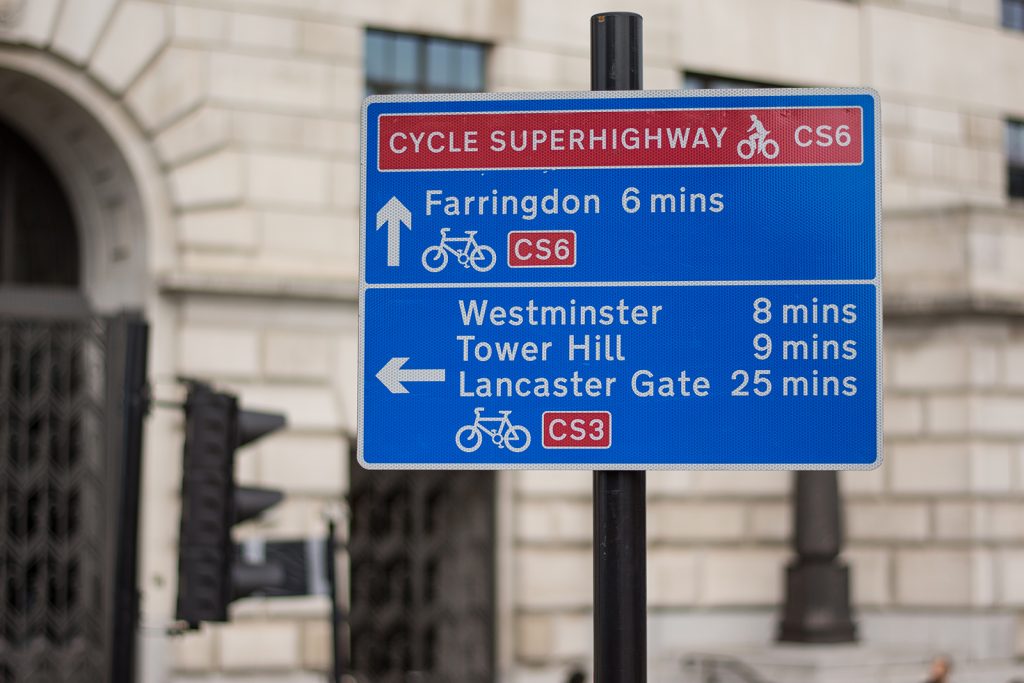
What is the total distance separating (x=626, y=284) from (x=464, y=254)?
0.43 meters

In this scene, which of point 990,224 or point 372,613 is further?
point 990,224

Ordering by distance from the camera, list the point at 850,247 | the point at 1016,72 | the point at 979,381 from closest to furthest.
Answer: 1. the point at 850,247
2. the point at 979,381
3. the point at 1016,72

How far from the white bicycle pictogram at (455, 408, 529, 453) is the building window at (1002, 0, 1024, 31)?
20.1 meters

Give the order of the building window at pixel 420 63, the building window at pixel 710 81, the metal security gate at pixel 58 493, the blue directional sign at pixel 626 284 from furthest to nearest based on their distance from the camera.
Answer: the building window at pixel 710 81 → the building window at pixel 420 63 → the metal security gate at pixel 58 493 → the blue directional sign at pixel 626 284

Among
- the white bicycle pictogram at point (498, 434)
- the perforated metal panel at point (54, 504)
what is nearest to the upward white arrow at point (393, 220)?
the white bicycle pictogram at point (498, 434)

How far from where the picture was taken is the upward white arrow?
4.67m

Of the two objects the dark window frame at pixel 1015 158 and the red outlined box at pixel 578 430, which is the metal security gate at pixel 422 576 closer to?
the dark window frame at pixel 1015 158

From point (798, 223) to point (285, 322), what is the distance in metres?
13.3

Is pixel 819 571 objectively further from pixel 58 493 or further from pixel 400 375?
pixel 400 375

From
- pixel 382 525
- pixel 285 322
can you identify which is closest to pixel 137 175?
pixel 285 322

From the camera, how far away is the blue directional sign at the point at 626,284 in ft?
14.9

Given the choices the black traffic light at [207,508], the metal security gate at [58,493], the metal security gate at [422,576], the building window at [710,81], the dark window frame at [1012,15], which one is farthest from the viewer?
the dark window frame at [1012,15]

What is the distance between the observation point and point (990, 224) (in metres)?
20.1

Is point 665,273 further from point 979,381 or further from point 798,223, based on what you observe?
point 979,381
